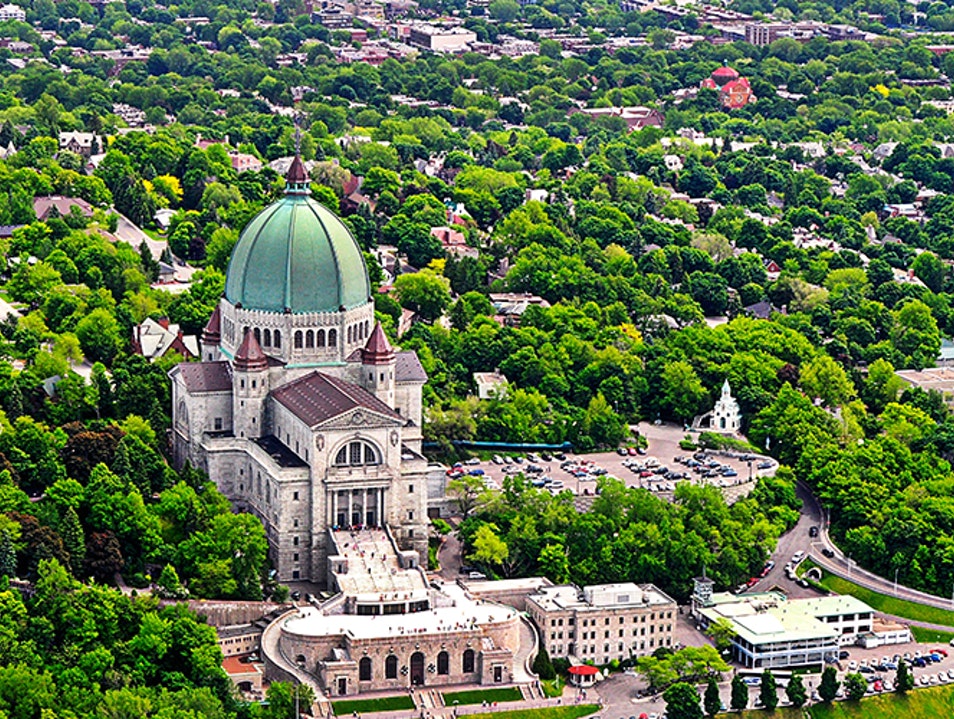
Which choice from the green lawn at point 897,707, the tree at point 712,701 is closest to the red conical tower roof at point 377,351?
the tree at point 712,701

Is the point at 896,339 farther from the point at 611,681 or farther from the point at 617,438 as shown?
the point at 611,681

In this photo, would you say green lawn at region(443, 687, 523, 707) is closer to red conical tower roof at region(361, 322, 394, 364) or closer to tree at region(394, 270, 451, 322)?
red conical tower roof at region(361, 322, 394, 364)

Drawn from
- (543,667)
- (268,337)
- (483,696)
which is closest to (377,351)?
(268,337)

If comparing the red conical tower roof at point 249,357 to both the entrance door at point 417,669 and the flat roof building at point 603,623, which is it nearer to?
the flat roof building at point 603,623

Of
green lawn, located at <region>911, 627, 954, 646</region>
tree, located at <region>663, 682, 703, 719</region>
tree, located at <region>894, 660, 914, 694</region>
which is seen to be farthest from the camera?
green lawn, located at <region>911, 627, 954, 646</region>

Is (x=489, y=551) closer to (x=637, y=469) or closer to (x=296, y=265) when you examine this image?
(x=296, y=265)

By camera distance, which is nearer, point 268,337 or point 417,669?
point 417,669

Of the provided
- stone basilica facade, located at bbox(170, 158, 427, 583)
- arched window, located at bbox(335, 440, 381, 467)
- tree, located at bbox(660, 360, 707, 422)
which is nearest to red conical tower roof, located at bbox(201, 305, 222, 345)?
stone basilica facade, located at bbox(170, 158, 427, 583)
